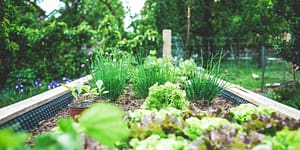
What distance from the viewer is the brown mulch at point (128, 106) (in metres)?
2.37

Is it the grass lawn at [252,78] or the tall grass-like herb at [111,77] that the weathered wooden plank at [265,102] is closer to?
the tall grass-like herb at [111,77]

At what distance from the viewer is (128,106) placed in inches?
119

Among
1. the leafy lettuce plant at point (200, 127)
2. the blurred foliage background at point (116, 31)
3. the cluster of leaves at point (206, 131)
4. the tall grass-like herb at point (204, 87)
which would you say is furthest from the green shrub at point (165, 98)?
the blurred foliage background at point (116, 31)

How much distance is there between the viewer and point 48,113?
8.84 feet

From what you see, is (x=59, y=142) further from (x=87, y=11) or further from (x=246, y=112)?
(x=87, y=11)

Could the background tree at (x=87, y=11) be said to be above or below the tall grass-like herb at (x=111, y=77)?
above

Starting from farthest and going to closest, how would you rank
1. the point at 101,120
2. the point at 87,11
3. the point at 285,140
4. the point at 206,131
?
1. the point at 87,11
2. the point at 206,131
3. the point at 285,140
4. the point at 101,120

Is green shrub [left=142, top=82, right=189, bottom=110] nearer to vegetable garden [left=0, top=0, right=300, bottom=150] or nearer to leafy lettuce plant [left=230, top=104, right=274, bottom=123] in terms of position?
vegetable garden [left=0, top=0, right=300, bottom=150]

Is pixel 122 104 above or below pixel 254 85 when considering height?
above

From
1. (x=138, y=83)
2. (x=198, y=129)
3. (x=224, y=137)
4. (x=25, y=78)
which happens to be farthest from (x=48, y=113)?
(x=25, y=78)

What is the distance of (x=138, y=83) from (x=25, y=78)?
3.79 meters

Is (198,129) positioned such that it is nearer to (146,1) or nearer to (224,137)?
(224,137)

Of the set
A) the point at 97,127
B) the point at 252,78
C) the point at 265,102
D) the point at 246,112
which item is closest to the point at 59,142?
the point at 97,127

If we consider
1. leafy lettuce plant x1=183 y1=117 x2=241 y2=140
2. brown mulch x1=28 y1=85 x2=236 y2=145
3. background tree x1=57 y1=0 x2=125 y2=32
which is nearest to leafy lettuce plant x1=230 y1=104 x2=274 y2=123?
brown mulch x1=28 y1=85 x2=236 y2=145
